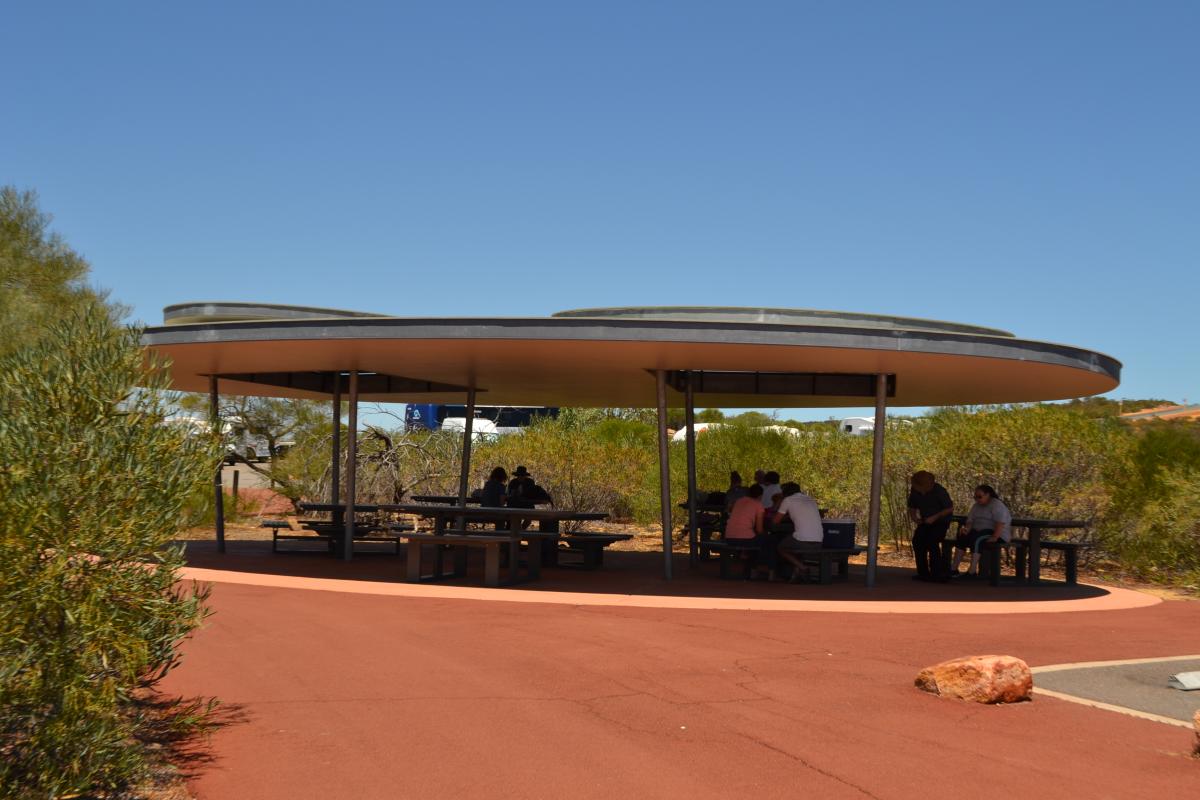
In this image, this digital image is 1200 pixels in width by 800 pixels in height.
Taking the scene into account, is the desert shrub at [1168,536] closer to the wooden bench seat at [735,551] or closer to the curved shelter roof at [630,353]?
the curved shelter roof at [630,353]

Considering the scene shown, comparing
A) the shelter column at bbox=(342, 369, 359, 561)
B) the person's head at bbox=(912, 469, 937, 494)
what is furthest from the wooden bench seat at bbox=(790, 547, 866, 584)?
the shelter column at bbox=(342, 369, 359, 561)

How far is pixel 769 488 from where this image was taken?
16.3m

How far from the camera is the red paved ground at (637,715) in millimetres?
5266

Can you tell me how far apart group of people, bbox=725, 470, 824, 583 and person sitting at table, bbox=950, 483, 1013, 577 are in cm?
213

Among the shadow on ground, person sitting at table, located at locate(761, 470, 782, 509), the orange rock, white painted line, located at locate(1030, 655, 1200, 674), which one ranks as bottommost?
the shadow on ground

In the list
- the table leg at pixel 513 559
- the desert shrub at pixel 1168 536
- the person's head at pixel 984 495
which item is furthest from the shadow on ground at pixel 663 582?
the desert shrub at pixel 1168 536

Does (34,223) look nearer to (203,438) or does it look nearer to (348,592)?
(348,592)

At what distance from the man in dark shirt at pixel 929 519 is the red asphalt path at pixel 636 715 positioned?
427 cm

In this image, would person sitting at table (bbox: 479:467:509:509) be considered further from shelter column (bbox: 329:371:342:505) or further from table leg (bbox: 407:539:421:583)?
table leg (bbox: 407:539:421:583)

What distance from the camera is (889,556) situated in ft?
67.6

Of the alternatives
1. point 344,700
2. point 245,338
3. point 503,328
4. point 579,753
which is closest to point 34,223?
point 245,338

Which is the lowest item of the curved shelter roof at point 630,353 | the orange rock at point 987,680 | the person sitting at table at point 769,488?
the orange rock at point 987,680

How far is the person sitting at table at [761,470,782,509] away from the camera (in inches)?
625

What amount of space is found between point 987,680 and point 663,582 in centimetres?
724
